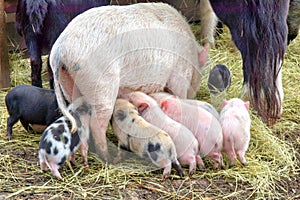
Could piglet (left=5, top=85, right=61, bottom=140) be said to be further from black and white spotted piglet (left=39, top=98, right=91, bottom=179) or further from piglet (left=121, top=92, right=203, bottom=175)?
piglet (left=121, top=92, right=203, bottom=175)

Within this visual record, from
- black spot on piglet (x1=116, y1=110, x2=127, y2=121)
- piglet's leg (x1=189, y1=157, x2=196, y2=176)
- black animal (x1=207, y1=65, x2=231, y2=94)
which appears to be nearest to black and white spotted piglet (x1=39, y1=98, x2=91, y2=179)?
black spot on piglet (x1=116, y1=110, x2=127, y2=121)

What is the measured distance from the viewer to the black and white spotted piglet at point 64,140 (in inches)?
117

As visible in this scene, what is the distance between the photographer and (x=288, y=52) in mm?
5246

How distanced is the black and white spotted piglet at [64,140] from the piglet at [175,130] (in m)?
0.28

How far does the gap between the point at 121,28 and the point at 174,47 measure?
34 cm

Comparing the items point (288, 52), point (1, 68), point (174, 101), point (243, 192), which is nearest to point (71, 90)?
point (174, 101)

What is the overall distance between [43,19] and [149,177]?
4.17 ft

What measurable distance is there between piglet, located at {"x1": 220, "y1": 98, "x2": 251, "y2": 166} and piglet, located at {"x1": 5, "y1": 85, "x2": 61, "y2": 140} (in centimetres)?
86

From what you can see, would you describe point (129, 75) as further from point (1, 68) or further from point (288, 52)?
point (288, 52)

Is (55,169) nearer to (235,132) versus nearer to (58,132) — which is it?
(58,132)

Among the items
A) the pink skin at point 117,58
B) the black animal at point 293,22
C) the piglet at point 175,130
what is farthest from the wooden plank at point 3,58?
the black animal at point 293,22

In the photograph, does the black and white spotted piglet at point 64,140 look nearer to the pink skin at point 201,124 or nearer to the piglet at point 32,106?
the piglet at point 32,106

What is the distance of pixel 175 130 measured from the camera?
3121 millimetres

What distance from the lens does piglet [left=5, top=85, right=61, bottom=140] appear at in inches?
134
